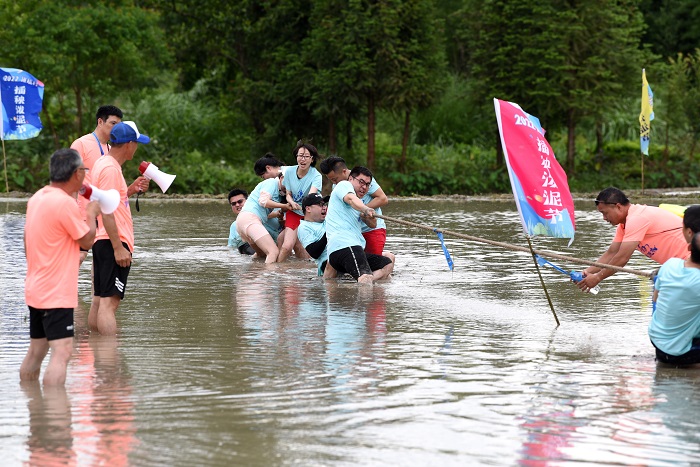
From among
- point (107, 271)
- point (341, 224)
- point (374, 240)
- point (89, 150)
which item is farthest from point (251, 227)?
point (107, 271)

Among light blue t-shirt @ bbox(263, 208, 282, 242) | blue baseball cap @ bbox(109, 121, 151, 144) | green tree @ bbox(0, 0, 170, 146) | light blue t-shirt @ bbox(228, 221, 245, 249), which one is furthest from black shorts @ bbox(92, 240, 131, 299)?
green tree @ bbox(0, 0, 170, 146)

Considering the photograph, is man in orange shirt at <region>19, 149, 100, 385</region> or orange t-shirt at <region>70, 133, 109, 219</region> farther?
orange t-shirt at <region>70, 133, 109, 219</region>

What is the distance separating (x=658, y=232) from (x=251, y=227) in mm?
6481

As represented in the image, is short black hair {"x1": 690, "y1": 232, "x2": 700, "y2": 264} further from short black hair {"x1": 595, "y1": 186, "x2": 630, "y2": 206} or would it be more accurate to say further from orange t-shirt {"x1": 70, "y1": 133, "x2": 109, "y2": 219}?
orange t-shirt {"x1": 70, "y1": 133, "x2": 109, "y2": 219}

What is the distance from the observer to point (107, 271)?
8.37 metres

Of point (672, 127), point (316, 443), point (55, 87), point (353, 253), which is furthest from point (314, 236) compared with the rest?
point (672, 127)

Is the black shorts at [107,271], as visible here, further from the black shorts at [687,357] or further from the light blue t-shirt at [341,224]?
the black shorts at [687,357]

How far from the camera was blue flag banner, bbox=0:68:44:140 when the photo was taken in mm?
21000

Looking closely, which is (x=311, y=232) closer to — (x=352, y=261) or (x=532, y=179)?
(x=352, y=261)

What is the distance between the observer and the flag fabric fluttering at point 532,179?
30.1 feet

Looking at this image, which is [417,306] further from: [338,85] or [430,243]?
[338,85]

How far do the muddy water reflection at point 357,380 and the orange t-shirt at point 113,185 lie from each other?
32.4 inches

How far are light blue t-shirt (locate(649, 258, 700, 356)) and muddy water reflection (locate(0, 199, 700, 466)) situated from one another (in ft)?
0.68

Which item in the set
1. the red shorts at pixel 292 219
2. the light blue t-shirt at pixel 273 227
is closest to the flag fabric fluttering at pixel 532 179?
the red shorts at pixel 292 219
